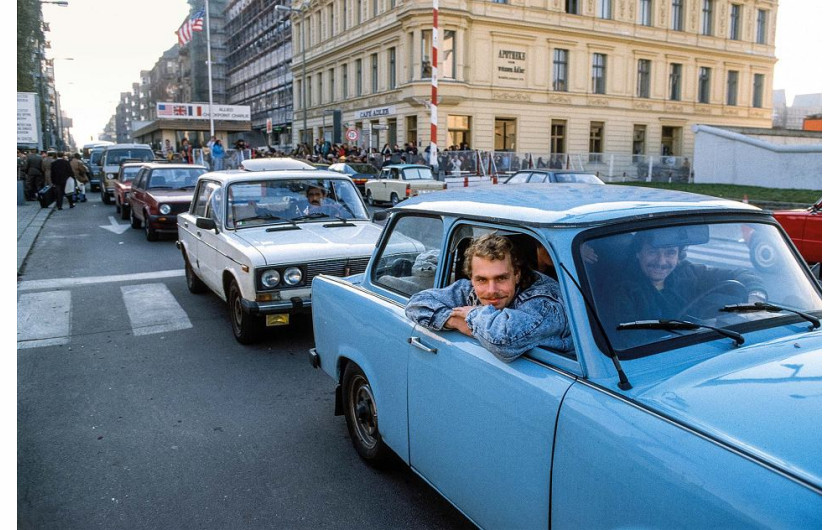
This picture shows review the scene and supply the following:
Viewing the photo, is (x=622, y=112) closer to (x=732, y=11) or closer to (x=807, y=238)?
(x=732, y=11)

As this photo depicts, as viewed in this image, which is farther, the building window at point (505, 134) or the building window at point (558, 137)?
the building window at point (558, 137)

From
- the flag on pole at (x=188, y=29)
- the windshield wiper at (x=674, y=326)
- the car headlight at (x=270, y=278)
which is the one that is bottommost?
the car headlight at (x=270, y=278)

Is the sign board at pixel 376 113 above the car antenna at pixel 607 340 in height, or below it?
above

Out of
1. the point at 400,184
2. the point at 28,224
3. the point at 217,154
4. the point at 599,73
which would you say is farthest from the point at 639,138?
the point at 28,224

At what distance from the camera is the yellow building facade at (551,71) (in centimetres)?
3781

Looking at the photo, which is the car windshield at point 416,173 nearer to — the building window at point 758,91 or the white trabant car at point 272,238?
the white trabant car at point 272,238

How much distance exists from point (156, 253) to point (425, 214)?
10480mm

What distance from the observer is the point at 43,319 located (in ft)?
25.1

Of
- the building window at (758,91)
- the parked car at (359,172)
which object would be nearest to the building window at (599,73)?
the building window at (758,91)

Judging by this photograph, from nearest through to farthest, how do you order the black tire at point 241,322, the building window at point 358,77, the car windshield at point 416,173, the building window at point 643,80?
the black tire at point 241,322 < the car windshield at point 416,173 < the building window at point 643,80 < the building window at point 358,77

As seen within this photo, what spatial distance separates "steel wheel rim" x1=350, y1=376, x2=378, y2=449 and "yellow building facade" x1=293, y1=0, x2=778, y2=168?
34.4 metres

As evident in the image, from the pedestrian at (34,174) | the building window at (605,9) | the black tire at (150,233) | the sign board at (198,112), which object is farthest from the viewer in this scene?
the sign board at (198,112)

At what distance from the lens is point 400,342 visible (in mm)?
3305

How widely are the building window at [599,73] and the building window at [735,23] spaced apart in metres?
12.5
